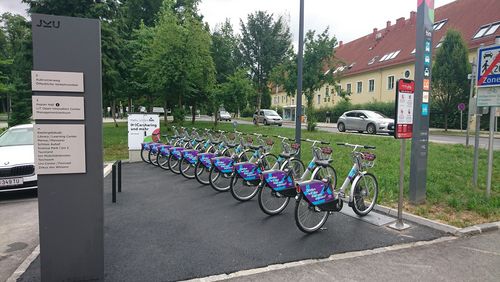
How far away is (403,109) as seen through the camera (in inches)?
192

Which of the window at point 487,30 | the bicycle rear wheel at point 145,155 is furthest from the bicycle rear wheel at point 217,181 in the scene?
the window at point 487,30

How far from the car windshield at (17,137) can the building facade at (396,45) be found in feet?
67.3

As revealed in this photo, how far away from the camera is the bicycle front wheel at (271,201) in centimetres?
531

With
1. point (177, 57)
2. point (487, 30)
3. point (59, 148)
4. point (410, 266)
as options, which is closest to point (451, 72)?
point (487, 30)

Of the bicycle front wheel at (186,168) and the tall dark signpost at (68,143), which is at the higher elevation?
the tall dark signpost at (68,143)

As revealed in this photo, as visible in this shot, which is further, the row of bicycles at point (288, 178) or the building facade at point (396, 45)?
the building facade at point (396, 45)

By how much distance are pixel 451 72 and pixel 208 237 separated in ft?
76.9

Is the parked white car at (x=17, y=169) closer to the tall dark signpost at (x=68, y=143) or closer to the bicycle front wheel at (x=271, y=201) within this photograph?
the tall dark signpost at (x=68, y=143)

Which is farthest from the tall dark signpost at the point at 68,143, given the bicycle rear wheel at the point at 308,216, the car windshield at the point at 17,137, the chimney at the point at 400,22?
the chimney at the point at 400,22

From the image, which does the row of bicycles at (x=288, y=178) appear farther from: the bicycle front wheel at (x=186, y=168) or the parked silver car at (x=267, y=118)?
the parked silver car at (x=267, y=118)

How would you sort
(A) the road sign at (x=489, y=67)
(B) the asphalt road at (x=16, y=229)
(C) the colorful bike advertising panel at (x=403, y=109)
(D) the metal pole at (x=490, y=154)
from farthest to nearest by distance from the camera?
(D) the metal pole at (x=490, y=154)
(A) the road sign at (x=489, y=67)
(C) the colorful bike advertising panel at (x=403, y=109)
(B) the asphalt road at (x=16, y=229)

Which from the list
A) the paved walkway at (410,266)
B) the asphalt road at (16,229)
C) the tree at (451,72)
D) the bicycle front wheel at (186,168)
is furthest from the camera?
the tree at (451,72)

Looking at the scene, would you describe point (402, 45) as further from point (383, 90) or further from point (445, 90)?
point (445, 90)

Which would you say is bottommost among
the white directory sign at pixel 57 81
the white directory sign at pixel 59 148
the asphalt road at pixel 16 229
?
the asphalt road at pixel 16 229
